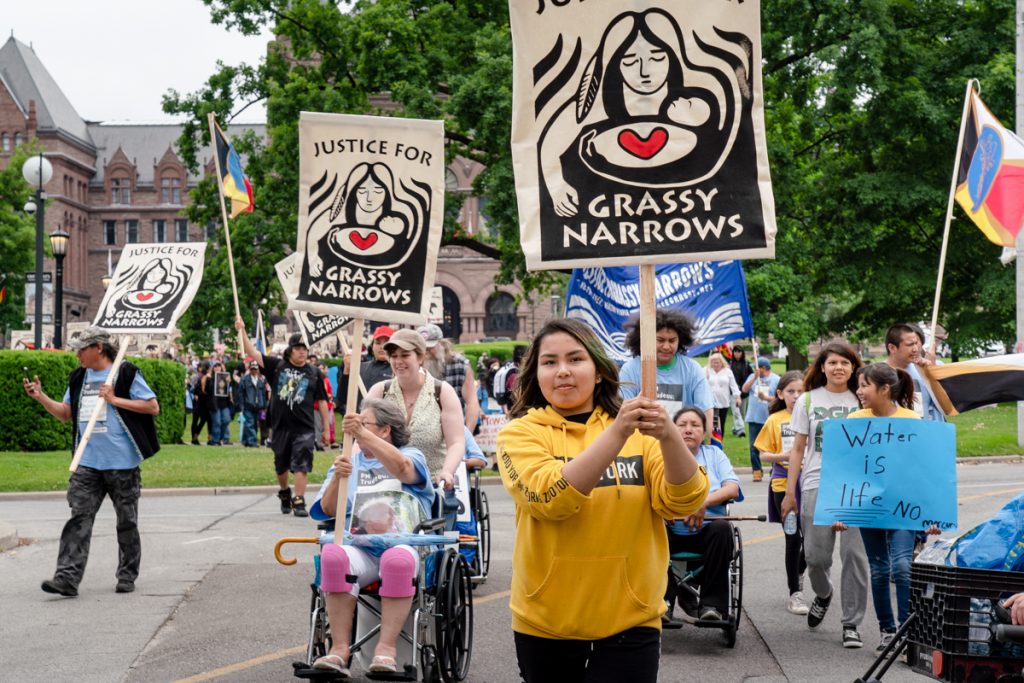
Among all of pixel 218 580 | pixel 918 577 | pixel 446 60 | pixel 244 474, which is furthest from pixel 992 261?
pixel 918 577

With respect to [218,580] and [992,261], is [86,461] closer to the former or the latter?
[218,580]

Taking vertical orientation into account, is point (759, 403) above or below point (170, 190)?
below

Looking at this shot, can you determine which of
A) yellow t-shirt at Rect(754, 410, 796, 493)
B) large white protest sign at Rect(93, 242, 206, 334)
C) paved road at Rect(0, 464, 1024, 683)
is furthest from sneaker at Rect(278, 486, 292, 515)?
yellow t-shirt at Rect(754, 410, 796, 493)

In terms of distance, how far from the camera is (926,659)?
4.61 m

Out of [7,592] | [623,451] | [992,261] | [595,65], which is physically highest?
[992,261]

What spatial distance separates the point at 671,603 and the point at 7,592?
5128mm

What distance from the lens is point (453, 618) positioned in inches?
259

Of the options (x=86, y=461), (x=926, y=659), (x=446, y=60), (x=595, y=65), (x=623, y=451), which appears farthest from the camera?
(x=446, y=60)

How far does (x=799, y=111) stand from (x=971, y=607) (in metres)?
28.7

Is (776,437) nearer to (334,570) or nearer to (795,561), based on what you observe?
(795,561)

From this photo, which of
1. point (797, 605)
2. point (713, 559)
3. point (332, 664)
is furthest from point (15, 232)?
point (332, 664)

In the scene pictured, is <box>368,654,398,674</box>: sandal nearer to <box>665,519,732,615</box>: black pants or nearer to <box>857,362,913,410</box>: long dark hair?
<box>665,519,732,615</box>: black pants

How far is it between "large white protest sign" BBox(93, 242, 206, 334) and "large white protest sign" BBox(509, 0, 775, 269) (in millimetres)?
7406

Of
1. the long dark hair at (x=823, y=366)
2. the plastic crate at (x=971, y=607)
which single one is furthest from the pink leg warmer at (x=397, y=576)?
the long dark hair at (x=823, y=366)
